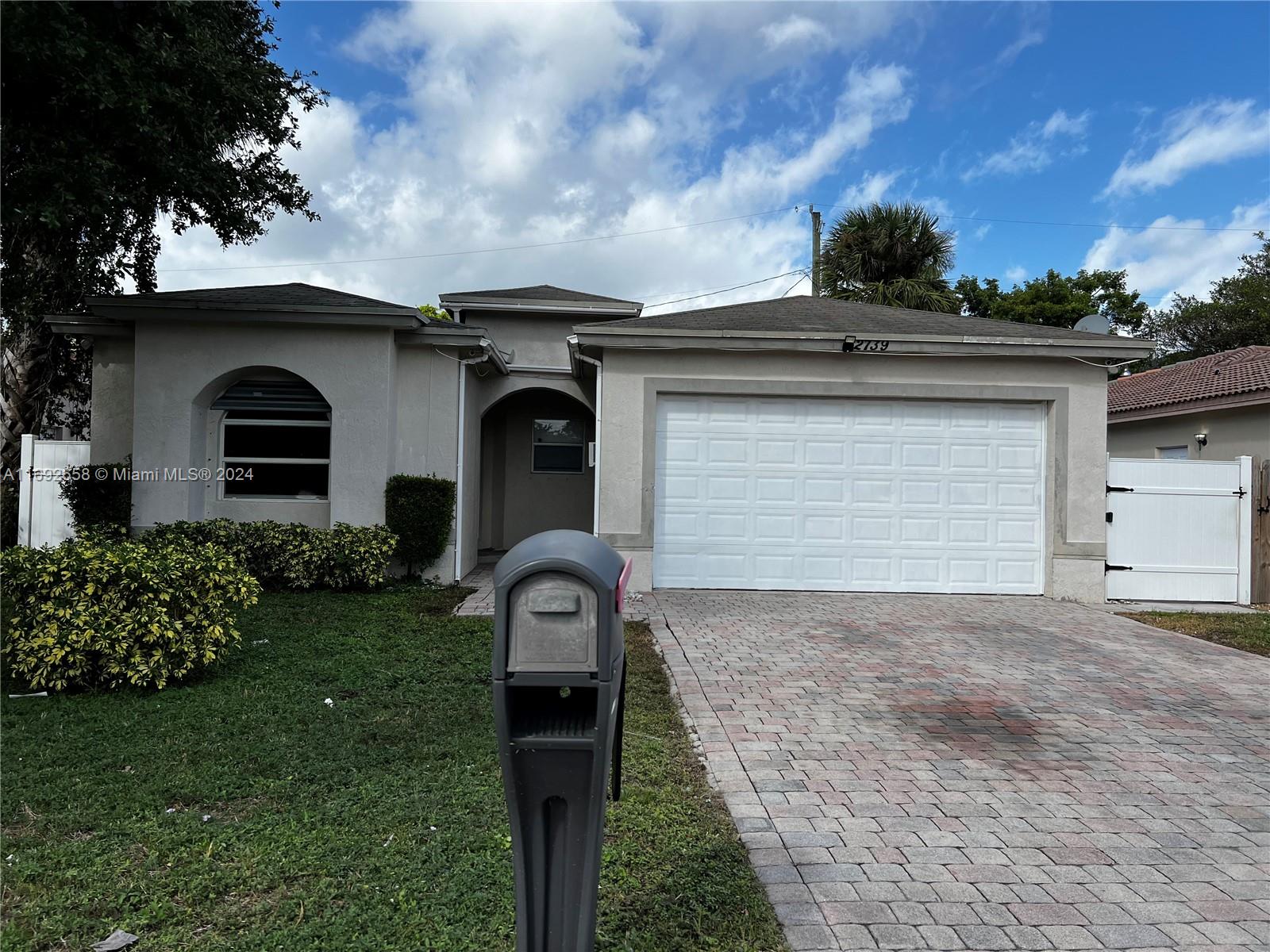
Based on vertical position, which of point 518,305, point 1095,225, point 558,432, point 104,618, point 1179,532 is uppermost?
point 1095,225

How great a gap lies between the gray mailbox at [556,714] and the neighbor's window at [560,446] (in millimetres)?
12877

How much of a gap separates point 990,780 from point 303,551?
26.0 ft

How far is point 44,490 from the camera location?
10.2 meters

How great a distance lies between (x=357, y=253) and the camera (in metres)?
29.1

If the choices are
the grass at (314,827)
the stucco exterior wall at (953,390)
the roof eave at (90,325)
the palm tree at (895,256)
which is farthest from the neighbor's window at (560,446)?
the grass at (314,827)

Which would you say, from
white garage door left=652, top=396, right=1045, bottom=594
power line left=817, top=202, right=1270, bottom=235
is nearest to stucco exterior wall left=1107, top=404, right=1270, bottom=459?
white garage door left=652, top=396, right=1045, bottom=594

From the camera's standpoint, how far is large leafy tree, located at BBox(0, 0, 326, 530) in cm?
736

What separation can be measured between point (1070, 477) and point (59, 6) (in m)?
11.6

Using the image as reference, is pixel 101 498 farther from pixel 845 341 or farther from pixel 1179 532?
pixel 1179 532

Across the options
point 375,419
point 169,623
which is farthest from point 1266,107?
point 169,623

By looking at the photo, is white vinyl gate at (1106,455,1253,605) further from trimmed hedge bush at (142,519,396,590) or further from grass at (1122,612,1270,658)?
trimmed hedge bush at (142,519,396,590)

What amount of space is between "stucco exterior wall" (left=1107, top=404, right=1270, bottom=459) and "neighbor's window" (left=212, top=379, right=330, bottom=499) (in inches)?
576

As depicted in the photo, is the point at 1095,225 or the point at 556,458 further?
the point at 1095,225

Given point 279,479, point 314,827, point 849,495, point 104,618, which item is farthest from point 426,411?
point 314,827
